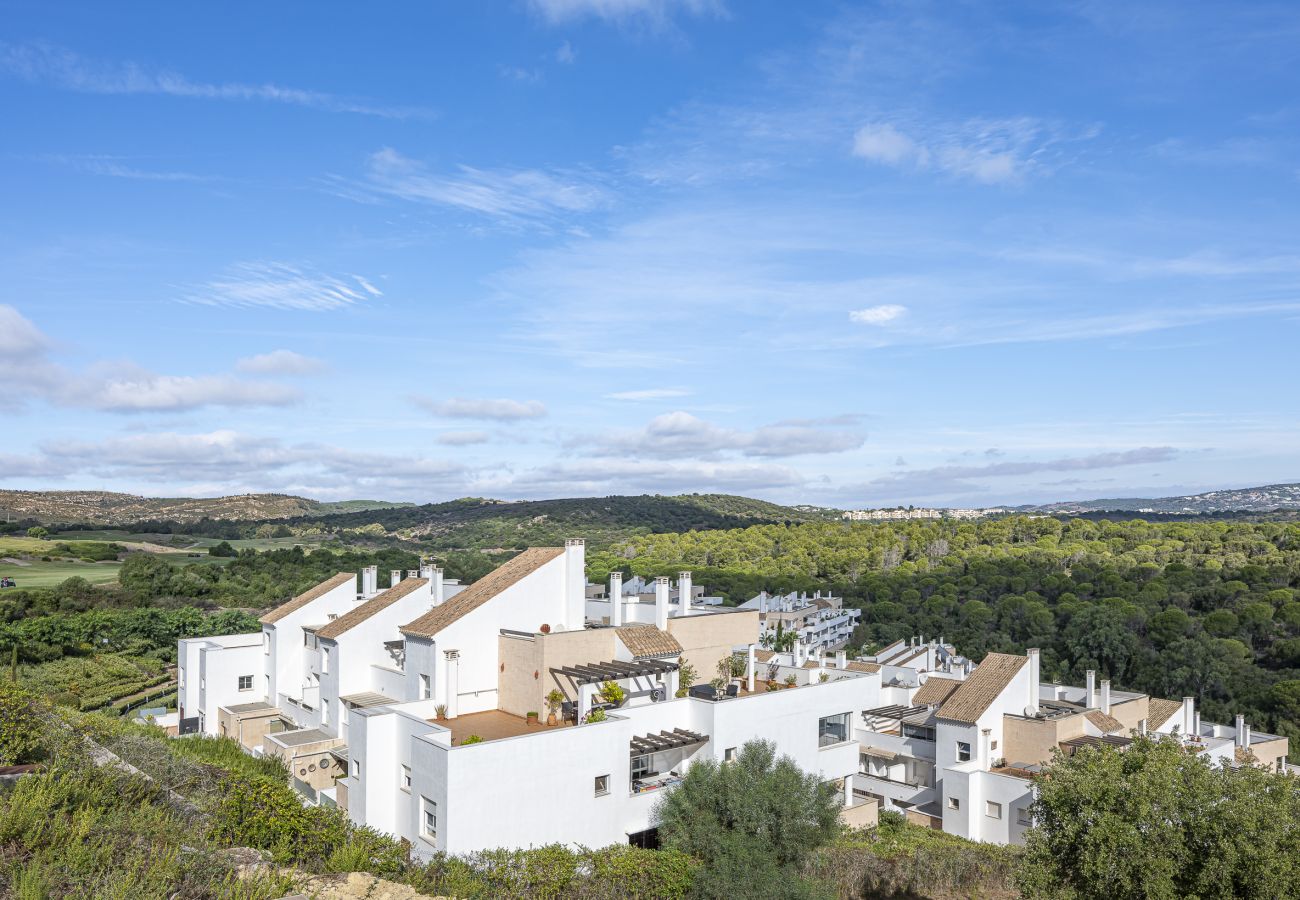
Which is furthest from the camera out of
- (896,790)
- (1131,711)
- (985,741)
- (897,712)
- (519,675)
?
(1131,711)

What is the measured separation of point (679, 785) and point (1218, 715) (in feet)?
152

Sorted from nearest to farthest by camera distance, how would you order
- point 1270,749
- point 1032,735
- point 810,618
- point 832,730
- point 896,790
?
point 832,730 → point 1032,735 → point 896,790 → point 1270,749 → point 810,618

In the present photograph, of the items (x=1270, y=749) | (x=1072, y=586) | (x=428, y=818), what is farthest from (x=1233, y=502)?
(x=428, y=818)

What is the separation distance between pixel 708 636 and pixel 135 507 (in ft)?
403

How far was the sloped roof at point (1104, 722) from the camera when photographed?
106 feet

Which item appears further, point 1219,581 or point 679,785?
point 1219,581

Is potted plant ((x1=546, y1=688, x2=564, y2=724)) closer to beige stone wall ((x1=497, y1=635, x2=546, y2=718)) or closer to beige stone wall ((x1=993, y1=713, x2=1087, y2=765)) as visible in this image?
beige stone wall ((x1=497, y1=635, x2=546, y2=718))

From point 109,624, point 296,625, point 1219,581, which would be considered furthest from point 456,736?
point 1219,581

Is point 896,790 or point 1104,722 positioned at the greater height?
point 1104,722

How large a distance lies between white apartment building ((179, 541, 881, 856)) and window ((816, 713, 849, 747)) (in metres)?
0.06

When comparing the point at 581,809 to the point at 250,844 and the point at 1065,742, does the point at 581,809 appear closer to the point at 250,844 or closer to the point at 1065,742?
the point at 250,844

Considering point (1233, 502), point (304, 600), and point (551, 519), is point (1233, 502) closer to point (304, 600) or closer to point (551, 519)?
point (551, 519)

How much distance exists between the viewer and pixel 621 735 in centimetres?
2053

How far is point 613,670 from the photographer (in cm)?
2328
